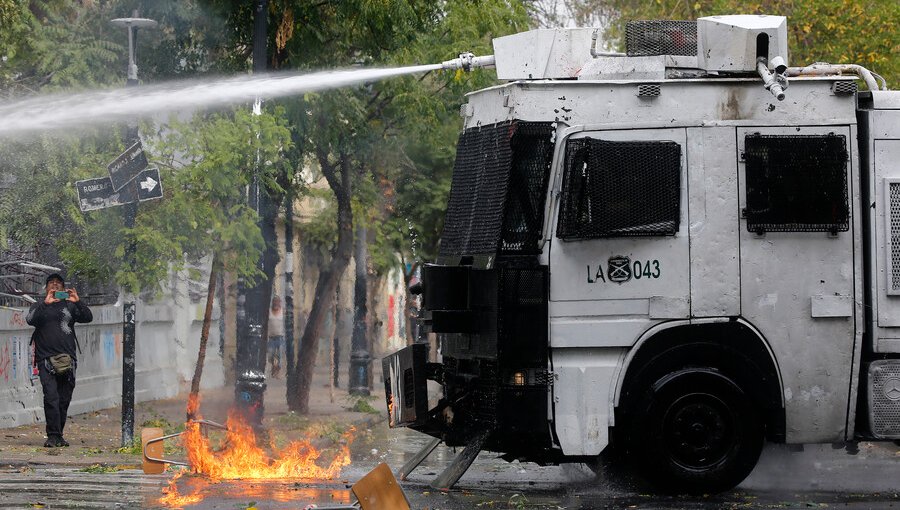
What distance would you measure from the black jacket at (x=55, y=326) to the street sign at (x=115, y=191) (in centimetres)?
113

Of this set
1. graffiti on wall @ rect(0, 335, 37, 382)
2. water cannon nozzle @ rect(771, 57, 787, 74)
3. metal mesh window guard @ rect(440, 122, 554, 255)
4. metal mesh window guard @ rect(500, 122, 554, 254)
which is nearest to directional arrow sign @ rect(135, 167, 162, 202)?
graffiti on wall @ rect(0, 335, 37, 382)

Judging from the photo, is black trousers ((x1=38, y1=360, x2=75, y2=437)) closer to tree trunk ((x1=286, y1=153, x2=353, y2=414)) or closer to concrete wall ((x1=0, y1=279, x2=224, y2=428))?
concrete wall ((x1=0, y1=279, x2=224, y2=428))

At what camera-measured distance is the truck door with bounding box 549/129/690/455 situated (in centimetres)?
987

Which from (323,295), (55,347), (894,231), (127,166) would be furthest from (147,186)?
(894,231)

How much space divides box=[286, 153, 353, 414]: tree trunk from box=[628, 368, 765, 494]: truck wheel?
12.0 metres

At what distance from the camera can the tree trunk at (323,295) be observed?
21.9m

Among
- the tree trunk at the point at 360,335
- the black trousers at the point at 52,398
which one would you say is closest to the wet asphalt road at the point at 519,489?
the black trousers at the point at 52,398

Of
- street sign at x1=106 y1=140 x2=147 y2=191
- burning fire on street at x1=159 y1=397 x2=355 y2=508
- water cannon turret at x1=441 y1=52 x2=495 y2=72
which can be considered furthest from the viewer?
street sign at x1=106 y1=140 x2=147 y2=191

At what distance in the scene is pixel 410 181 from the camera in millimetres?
27219

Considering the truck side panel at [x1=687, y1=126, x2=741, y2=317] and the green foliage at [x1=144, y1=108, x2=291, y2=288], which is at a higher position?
the green foliage at [x1=144, y1=108, x2=291, y2=288]

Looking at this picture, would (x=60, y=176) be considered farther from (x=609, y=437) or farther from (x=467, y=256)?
(x=609, y=437)

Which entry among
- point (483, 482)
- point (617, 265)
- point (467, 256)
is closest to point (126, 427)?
point (483, 482)

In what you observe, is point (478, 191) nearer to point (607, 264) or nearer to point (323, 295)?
point (607, 264)

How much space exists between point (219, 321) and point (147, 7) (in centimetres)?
1454
